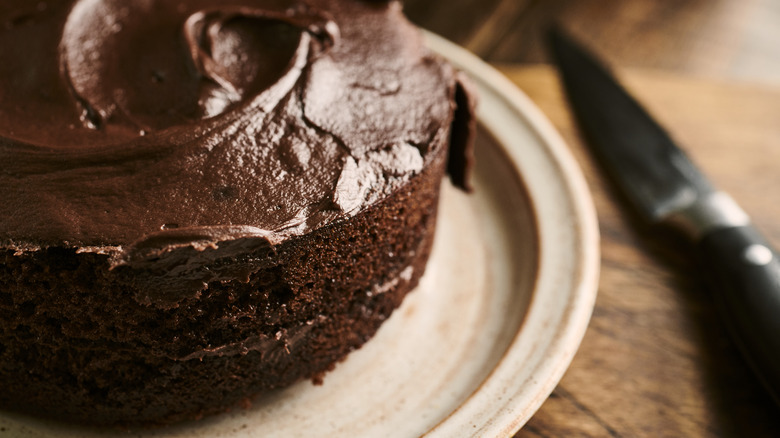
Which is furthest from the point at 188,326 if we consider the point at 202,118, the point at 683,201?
the point at 683,201

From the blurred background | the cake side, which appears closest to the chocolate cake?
the cake side

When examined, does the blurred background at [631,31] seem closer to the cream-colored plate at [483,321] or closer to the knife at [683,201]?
the knife at [683,201]

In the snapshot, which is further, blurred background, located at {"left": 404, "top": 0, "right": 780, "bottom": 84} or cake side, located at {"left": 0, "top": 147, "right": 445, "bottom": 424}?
blurred background, located at {"left": 404, "top": 0, "right": 780, "bottom": 84}

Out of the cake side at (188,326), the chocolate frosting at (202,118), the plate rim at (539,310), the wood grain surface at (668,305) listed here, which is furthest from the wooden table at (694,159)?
the chocolate frosting at (202,118)

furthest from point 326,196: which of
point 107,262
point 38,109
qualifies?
point 38,109

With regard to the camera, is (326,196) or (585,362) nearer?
(326,196)

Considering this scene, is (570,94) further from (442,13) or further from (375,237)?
(375,237)

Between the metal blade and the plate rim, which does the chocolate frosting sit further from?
the metal blade
